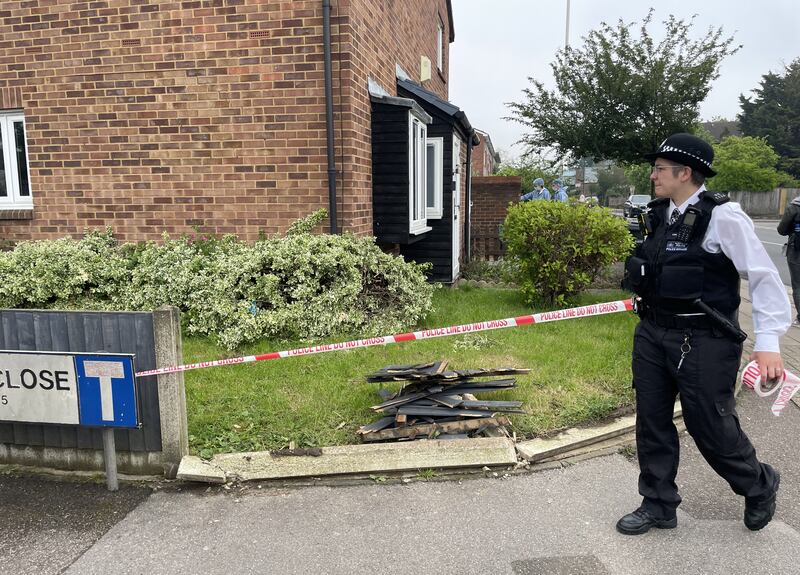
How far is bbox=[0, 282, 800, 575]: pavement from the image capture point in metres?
2.77

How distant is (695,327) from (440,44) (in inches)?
511

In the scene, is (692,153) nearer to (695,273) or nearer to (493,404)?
(695,273)

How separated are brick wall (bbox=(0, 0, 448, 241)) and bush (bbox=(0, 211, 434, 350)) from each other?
51 cm

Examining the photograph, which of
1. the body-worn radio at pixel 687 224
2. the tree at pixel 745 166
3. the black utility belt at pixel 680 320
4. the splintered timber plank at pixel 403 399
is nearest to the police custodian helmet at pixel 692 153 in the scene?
the body-worn radio at pixel 687 224

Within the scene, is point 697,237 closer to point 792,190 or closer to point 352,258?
point 352,258

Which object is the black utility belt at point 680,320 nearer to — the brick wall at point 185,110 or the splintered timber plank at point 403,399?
the splintered timber plank at point 403,399

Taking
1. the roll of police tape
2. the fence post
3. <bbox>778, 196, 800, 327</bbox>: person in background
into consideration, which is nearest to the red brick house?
the fence post

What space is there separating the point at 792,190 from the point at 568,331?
139 feet

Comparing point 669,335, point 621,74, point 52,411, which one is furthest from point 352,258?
point 621,74

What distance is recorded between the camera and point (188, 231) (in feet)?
24.2

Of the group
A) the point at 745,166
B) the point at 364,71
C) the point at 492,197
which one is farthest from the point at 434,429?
the point at 745,166

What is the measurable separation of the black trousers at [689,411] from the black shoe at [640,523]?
0.09 feet

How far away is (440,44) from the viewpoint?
47.2 ft

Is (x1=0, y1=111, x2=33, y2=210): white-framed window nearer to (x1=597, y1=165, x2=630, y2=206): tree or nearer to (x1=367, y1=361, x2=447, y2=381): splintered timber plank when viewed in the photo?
(x1=367, y1=361, x2=447, y2=381): splintered timber plank
